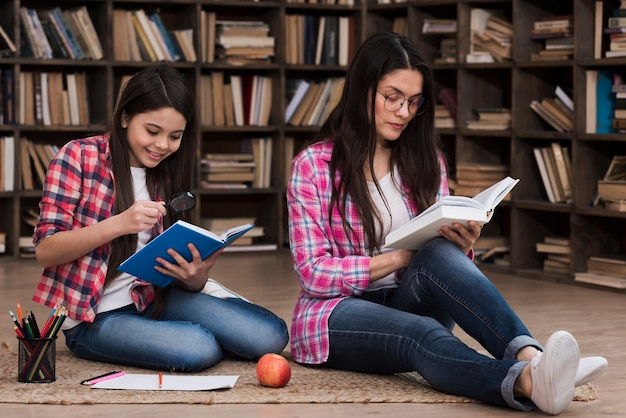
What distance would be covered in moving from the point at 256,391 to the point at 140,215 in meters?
0.50

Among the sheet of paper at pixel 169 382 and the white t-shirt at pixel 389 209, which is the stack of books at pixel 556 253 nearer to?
the white t-shirt at pixel 389 209

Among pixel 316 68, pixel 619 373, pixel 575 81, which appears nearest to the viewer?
pixel 619 373

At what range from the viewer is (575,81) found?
4750 millimetres

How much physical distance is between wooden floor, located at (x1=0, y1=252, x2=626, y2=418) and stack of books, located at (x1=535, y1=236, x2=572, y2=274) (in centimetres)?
18

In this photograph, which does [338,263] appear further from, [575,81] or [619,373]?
[575,81]

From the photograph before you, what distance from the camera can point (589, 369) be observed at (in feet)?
7.96

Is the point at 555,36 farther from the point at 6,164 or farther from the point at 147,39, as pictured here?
the point at 6,164

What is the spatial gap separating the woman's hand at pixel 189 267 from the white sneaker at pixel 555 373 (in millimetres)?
922

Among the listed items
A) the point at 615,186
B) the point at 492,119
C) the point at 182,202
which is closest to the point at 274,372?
the point at 182,202

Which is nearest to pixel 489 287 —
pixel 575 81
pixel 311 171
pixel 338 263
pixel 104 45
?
pixel 338 263

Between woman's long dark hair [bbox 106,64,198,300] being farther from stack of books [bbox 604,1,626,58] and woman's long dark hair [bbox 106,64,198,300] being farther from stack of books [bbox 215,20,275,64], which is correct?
stack of books [bbox 215,20,275,64]

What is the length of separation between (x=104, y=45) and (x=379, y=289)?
305 centimetres

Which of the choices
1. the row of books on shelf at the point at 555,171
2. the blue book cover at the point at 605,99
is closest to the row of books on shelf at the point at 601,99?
the blue book cover at the point at 605,99

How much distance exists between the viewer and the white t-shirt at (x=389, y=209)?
2.90 meters
